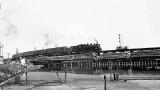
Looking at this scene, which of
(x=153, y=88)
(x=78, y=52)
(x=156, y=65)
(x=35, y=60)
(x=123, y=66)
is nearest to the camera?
(x=153, y=88)

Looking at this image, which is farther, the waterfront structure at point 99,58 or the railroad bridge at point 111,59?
the waterfront structure at point 99,58

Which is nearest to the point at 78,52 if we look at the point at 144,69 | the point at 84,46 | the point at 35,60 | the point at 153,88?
the point at 84,46

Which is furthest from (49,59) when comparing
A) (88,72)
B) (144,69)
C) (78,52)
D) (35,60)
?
(144,69)

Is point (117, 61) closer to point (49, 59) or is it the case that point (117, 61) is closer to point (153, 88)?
point (49, 59)

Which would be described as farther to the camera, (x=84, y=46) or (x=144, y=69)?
(x=84, y=46)

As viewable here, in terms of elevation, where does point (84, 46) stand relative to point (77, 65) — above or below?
above

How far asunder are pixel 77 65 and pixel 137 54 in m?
16.5

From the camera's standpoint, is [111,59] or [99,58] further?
[99,58]

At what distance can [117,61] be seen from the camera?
50.1 metres

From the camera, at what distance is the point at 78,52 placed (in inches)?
2238

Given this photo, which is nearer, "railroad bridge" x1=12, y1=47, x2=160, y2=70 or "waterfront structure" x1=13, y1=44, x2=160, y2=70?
"railroad bridge" x1=12, y1=47, x2=160, y2=70

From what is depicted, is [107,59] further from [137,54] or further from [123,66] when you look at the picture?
[137,54]

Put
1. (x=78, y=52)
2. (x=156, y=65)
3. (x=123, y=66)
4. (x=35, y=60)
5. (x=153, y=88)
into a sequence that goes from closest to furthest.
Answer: (x=153, y=88)
(x=156, y=65)
(x=123, y=66)
(x=78, y=52)
(x=35, y=60)

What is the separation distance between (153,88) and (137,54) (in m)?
19.9
